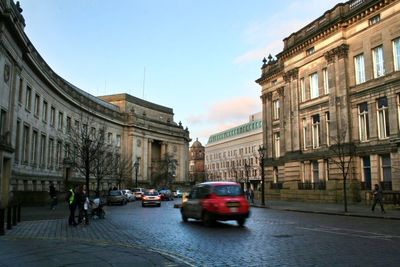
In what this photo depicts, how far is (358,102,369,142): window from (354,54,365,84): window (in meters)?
2.24

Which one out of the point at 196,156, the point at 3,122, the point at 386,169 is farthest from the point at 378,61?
the point at 196,156

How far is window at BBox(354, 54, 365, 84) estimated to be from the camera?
37.9 meters

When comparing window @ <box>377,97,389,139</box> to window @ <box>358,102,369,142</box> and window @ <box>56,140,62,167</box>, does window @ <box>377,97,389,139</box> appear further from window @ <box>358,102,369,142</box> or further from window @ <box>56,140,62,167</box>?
window @ <box>56,140,62,167</box>

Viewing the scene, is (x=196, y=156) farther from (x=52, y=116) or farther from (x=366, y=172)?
(x=366, y=172)

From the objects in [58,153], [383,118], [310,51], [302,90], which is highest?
[310,51]

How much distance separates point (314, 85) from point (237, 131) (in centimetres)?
9491

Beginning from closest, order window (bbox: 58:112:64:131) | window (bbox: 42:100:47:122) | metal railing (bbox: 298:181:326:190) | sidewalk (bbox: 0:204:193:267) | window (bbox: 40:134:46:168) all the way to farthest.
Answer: sidewalk (bbox: 0:204:193:267), metal railing (bbox: 298:181:326:190), window (bbox: 40:134:46:168), window (bbox: 42:100:47:122), window (bbox: 58:112:64:131)

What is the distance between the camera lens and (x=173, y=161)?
106m

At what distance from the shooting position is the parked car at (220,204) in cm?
1873

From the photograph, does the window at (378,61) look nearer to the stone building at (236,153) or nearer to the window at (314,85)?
the window at (314,85)

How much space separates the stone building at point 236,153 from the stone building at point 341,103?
66.5 meters

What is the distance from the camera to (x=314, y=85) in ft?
145

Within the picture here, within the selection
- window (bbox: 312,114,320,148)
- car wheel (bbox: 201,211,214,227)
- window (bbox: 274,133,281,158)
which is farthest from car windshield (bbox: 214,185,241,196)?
window (bbox: 274,133,281,158)

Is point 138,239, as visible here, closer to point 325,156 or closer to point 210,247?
point 210,247
